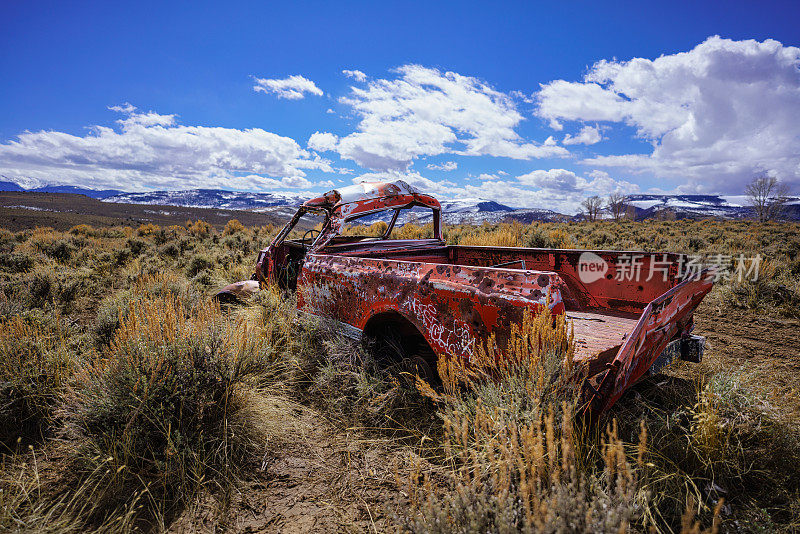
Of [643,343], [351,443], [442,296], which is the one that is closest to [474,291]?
[442,296]

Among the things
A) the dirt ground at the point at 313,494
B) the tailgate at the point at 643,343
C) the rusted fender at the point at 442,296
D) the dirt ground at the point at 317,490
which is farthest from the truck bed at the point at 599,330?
the dirt ground at the point at 313,494

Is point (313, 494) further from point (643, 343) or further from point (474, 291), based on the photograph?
point (643, 343)

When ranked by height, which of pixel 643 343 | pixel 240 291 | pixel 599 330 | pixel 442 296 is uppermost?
pixel 442 296

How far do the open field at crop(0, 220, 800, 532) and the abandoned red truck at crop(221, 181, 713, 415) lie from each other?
0.25 metres

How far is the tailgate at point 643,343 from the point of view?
72.9 inches

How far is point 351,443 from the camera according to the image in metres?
2.71

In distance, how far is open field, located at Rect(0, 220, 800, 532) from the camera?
161 cm

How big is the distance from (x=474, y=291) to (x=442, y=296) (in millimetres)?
257

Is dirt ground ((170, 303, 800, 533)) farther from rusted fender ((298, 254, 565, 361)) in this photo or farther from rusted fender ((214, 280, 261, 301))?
rusted fender ((214, 280, 261, 301))

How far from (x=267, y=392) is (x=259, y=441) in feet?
2.03

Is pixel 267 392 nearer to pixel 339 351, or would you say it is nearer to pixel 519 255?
pixel 339 351

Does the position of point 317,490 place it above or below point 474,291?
below

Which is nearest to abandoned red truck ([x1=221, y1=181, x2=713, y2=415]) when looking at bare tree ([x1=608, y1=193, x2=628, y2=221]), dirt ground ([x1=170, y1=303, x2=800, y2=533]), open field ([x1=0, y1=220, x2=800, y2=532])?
open field ([x1=0, y1=220, x2=800, y2=532])

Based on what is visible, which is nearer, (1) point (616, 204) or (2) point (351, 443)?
(2) point (351, 443)
